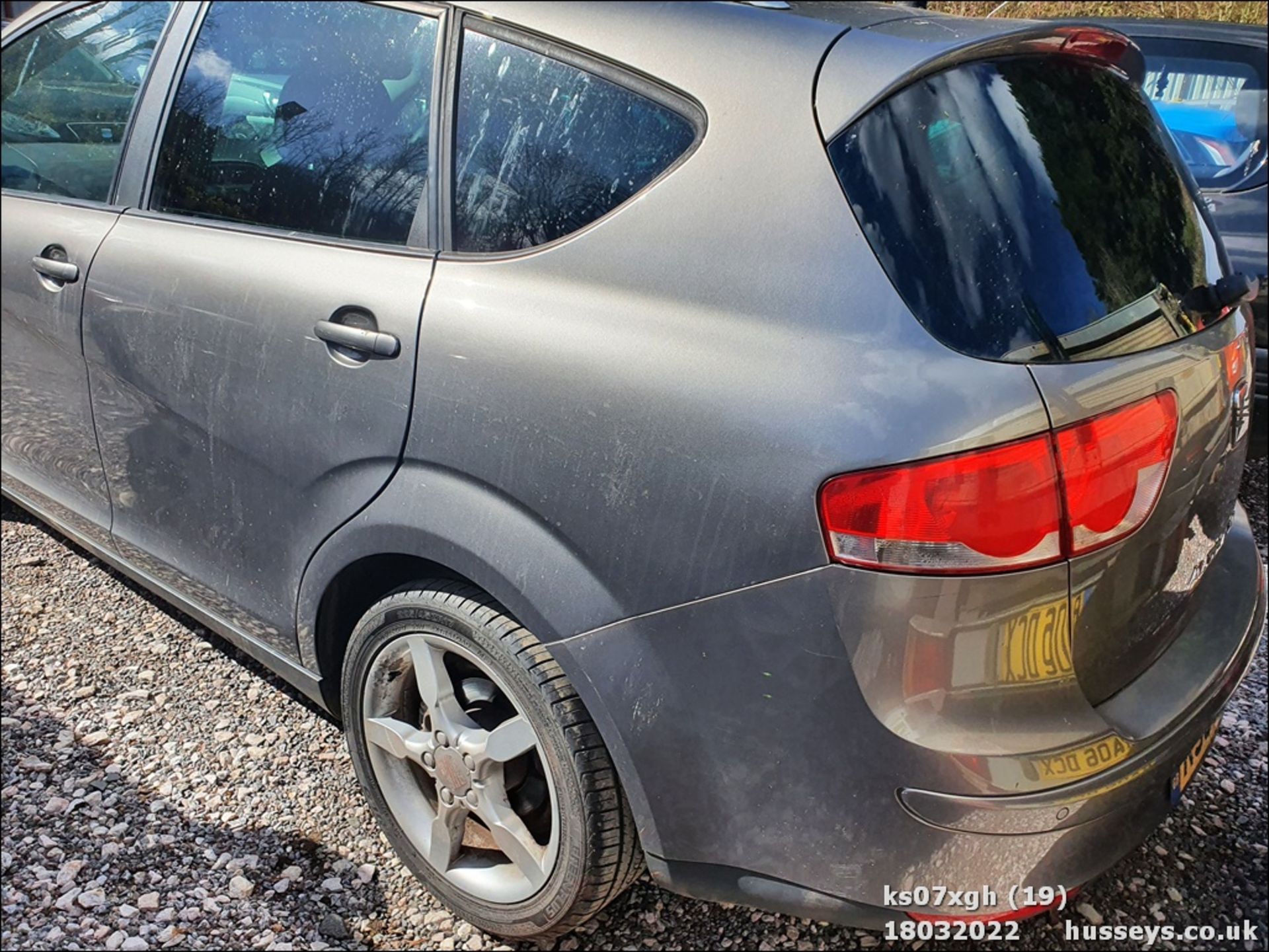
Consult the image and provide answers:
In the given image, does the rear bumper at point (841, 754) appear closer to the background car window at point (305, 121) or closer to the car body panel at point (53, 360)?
the background car window at point (305, 121)

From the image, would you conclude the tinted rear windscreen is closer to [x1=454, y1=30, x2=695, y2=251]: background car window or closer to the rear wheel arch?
[x1=454, y1=30, x2=695, y2=251]: background car window

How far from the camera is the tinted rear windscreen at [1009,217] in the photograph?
4.69ft

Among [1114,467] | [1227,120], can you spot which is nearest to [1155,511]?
[1114,467]

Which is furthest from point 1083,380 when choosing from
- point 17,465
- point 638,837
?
point 17,465

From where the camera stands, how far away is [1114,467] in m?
1.44

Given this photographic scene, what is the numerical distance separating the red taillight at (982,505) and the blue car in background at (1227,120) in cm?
288

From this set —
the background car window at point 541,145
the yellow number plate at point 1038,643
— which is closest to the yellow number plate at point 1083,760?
the yellow number plate at point 1038,643

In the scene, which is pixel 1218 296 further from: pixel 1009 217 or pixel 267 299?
pixel 267 299

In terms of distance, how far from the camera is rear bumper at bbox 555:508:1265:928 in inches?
56.9

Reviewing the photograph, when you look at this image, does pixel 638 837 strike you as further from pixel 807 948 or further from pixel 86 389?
pixel 86 389

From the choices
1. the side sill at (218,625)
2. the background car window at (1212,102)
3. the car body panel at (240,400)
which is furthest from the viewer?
the background car window at (1212,102)

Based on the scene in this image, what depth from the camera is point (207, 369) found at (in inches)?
86.7

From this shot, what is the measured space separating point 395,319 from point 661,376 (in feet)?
1.90

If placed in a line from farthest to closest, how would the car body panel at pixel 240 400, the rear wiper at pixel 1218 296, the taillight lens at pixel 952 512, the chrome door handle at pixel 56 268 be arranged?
the chrome door handle at pixel 56 268
the car body panel at pixel 240 400
the rear wiper at pixel 1218 296
the taillight lens at pixel 952 512
